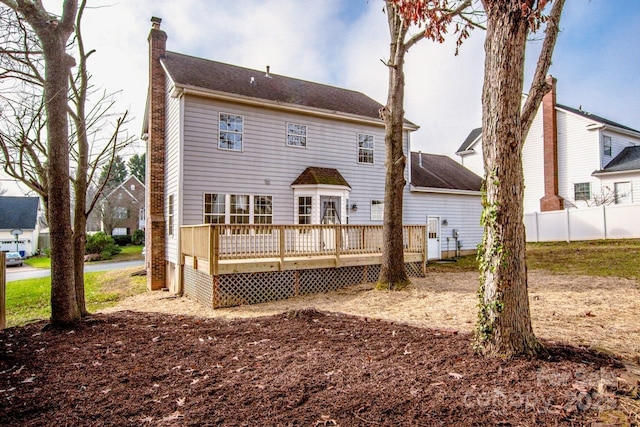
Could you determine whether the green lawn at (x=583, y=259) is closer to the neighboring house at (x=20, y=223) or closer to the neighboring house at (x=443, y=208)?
the neighboring house at (x=443, y=208)

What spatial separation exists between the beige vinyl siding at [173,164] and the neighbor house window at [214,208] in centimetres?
83

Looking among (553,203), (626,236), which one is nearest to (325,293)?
(626,236)

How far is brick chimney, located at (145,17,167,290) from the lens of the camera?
12.5m

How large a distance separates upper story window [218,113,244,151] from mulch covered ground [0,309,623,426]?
25.1ft

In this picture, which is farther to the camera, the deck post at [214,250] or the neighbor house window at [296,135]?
the neighbor house window at [296,135]

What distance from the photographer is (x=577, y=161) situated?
66.4ft

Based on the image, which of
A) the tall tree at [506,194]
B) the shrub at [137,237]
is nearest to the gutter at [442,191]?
the tall tree at [506,194]

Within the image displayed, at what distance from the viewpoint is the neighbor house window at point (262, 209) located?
1223cm

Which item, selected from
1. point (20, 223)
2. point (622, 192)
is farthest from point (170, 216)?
point (20, 223)

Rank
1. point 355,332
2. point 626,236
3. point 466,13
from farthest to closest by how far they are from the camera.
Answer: point 626,236
point 466,13
point 355,332

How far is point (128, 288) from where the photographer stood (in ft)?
43.0

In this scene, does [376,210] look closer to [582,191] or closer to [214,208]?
[214,208]

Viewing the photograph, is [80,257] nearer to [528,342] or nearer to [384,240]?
[384,240]

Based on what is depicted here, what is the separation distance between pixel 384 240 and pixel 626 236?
13.4 meters
